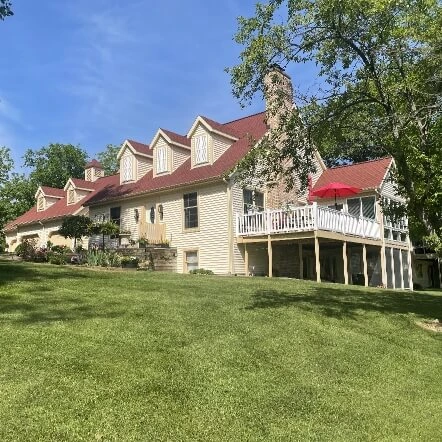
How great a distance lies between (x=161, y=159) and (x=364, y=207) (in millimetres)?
10789

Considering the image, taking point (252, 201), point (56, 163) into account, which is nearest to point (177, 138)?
point (252, 201)

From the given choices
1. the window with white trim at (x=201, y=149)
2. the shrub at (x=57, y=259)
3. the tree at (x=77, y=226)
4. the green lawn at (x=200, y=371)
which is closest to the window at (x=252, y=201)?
the window with white trim at (x=201, y=149)

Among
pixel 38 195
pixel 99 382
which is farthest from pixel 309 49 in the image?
pixel 38 195

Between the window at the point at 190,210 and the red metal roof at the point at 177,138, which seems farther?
the red metal roof at the point at 177,138

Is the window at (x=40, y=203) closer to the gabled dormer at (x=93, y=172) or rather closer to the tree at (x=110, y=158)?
the gabled dormer at (x=93, y=172)

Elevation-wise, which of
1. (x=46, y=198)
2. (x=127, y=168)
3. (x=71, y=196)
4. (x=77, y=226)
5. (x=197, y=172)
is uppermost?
(x=127, y=168)

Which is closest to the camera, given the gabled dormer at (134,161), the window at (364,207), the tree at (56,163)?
the window at (364,207)

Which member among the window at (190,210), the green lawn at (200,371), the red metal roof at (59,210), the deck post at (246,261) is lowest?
the green lawn at (200,371)

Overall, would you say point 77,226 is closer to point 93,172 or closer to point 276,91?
point 93,172

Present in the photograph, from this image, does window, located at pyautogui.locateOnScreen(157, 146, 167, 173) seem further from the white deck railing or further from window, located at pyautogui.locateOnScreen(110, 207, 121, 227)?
the white deck railing

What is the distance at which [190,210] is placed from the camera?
2334 centimetres

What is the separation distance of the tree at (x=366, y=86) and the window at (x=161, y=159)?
Answer: 1392 cm

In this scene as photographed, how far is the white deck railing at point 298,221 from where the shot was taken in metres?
19.8

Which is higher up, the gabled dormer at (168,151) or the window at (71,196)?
the gabled dormer at (168,151)
